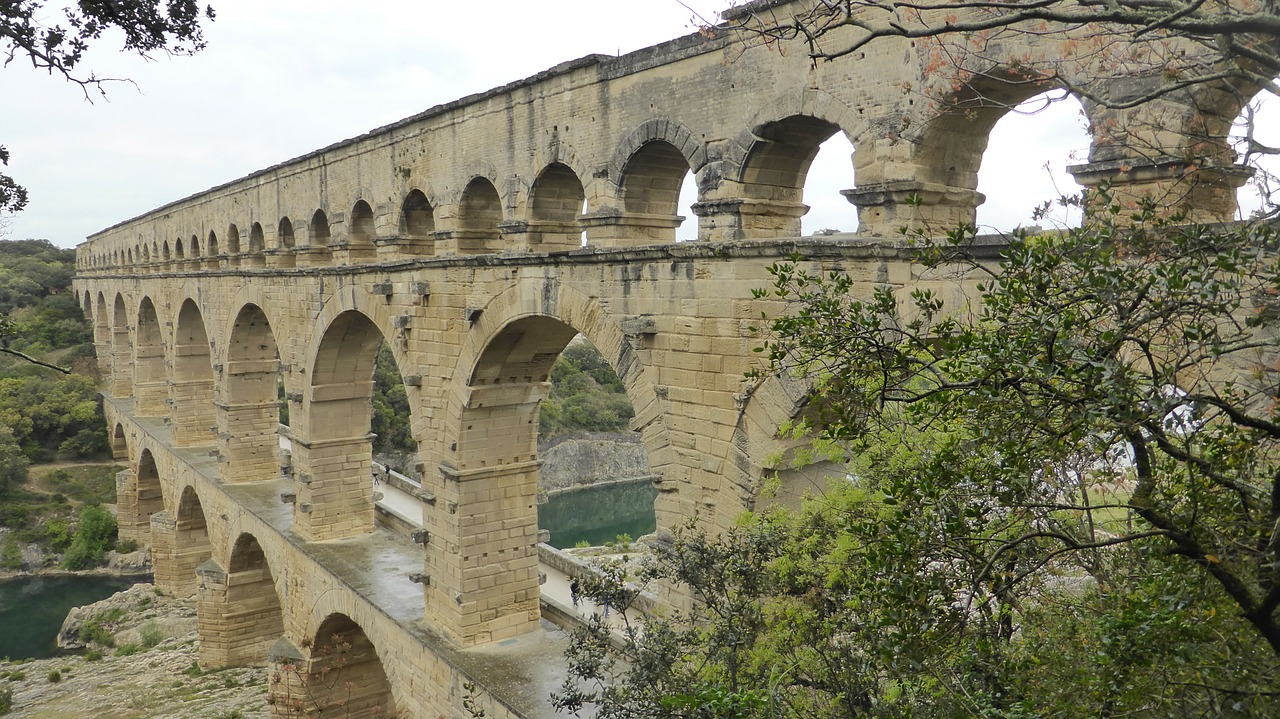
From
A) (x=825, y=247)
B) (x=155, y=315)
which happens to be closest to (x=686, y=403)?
(x=825, y=247)

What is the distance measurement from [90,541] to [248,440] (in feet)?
42.4

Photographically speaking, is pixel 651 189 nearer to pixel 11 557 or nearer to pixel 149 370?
pixel 149 370

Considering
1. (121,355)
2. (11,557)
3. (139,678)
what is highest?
(121,355)

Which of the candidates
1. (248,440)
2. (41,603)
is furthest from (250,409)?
(41,603)

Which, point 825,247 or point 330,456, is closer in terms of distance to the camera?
point 825,247

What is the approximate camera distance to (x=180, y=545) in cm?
2030

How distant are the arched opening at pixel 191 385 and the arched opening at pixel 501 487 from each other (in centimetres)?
1337

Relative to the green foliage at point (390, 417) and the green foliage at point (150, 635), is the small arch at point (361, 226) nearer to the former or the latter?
the green foliage at point (150, 635)

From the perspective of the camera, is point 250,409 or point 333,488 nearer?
point 333,488

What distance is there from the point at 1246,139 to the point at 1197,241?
1.62ft

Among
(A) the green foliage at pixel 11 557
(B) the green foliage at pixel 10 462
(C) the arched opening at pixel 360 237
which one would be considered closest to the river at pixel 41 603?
(A) the green foliage at pixel 11 557

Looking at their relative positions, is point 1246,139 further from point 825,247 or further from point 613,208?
point 613,208

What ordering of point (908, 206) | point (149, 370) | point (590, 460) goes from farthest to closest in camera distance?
point (590, 460), point (149, 370), point (908, 206)

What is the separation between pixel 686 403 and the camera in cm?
669
